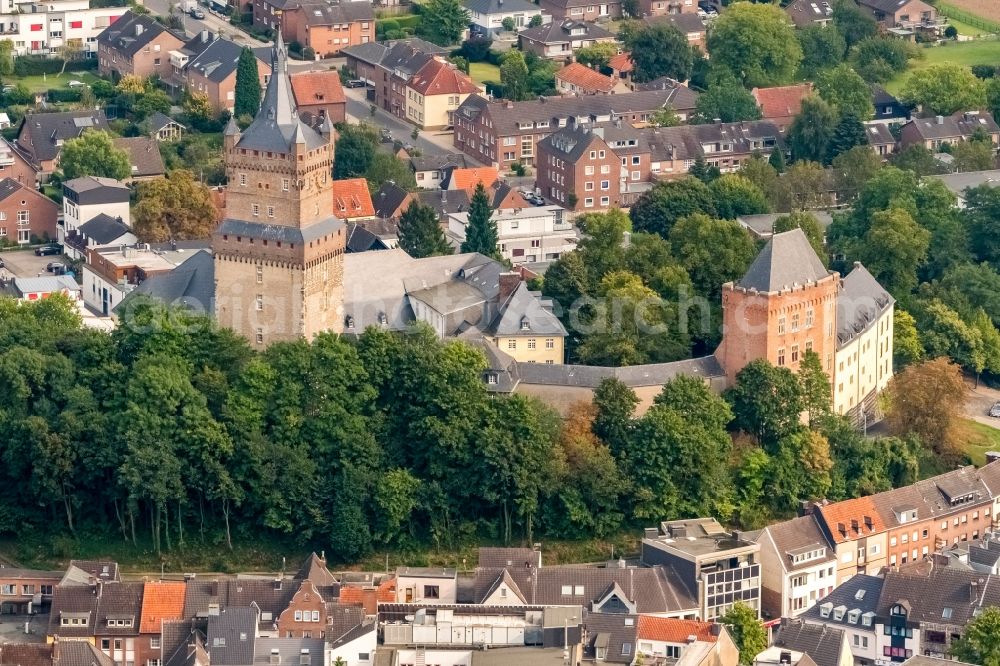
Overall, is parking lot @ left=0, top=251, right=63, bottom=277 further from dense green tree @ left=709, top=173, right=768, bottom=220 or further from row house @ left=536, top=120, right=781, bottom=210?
dense green tree @ left=709, top=173, right=768, bottom=220

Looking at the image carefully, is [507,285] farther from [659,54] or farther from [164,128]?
[659,54]

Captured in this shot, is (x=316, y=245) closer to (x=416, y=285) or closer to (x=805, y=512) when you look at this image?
(x=416, y=285)

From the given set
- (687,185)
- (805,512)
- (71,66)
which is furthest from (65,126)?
(805,512)

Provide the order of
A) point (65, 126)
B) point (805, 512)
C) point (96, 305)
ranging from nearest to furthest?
point (805, 512) → point (96, 305) → point (65, 126)

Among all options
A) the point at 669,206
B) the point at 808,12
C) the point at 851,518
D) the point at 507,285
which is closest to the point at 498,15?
the point at 808,12

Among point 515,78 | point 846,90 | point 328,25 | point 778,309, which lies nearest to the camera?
point 778,309

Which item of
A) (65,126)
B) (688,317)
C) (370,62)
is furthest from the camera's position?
(370,62)
